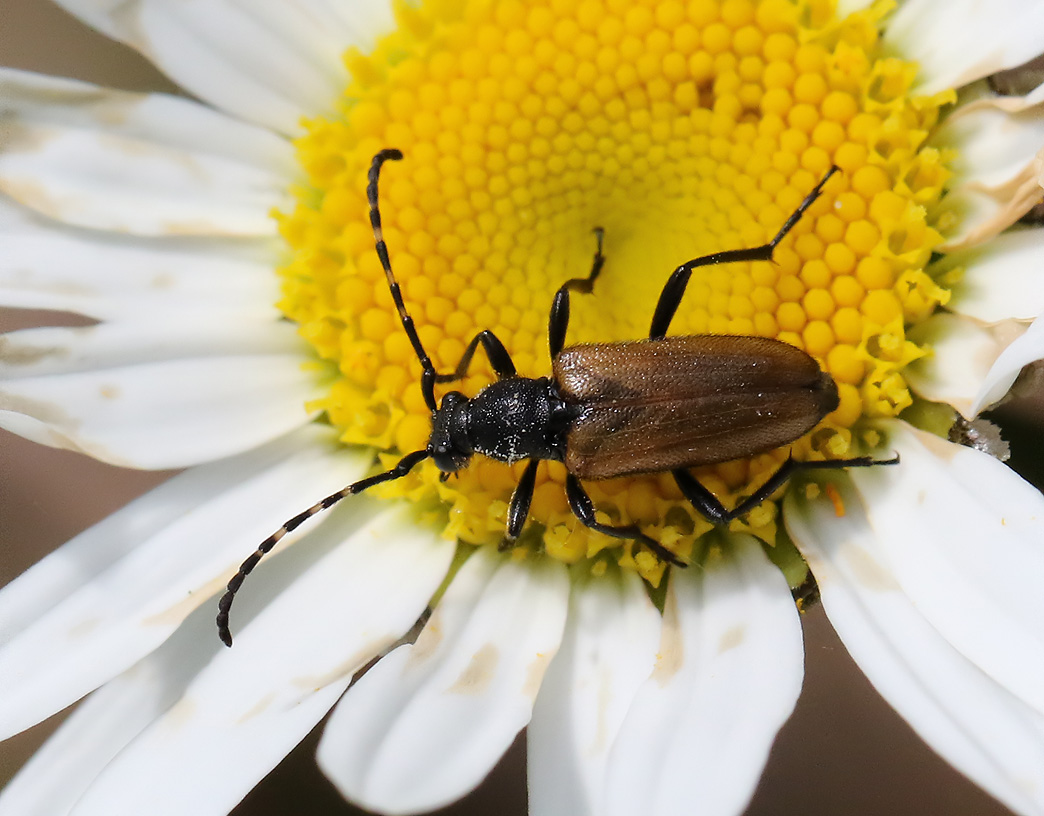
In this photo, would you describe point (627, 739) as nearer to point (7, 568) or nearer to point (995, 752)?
point (995, 752)

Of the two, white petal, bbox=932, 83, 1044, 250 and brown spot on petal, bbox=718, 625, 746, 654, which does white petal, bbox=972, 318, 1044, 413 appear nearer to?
white petal, bbox=932, 83, 1044, 250

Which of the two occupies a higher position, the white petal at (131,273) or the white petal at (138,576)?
the white petal at (131,273)

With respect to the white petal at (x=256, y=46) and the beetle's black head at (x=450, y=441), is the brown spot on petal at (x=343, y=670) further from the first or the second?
the white petal at (x=256, y=46)

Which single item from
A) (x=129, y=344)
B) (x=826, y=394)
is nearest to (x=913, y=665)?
(x=826, y=394)

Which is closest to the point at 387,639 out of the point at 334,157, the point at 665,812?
the point at 665,812

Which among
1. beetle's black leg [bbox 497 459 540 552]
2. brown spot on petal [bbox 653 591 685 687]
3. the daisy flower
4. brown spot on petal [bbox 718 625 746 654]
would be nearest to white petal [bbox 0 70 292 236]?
the daisy flower

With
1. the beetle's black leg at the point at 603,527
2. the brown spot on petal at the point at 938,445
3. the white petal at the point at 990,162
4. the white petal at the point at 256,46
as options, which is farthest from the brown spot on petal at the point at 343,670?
the white petal at the point at 990,162

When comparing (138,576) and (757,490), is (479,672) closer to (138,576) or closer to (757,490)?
(757,490)

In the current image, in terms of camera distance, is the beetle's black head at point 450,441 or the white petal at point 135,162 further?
the white petal at point 135,162

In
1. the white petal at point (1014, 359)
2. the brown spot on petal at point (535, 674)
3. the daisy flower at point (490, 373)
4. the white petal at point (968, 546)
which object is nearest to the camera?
the white petal at point (1014, 359)
